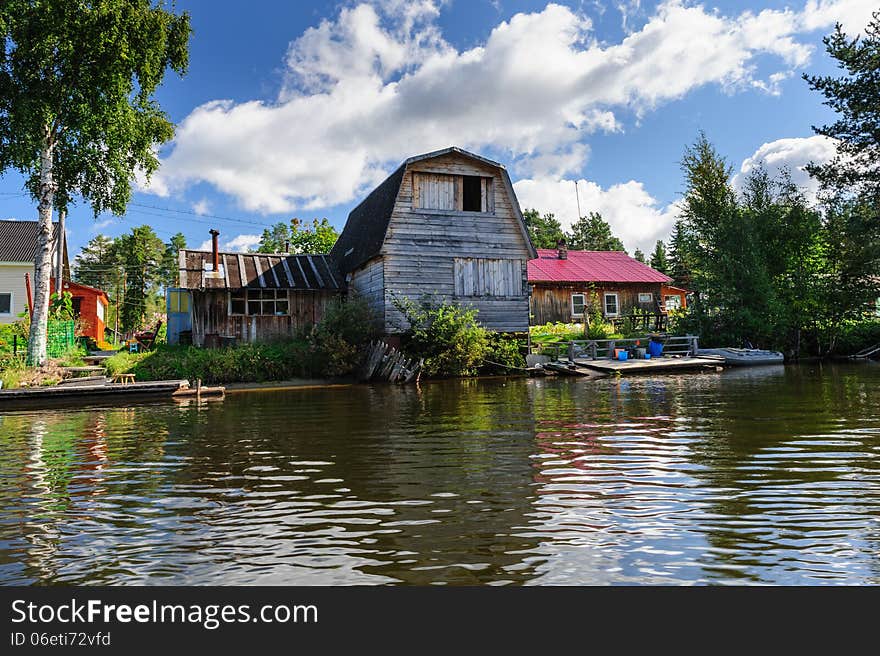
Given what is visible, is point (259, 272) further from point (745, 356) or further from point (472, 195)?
point (745, 356)

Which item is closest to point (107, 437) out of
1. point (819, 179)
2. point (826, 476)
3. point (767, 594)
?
point (767, 594)

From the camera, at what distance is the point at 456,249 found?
2244 centimetres

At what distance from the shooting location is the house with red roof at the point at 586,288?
3875cm

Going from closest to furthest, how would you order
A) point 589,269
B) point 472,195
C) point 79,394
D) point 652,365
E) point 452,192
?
point 79,394, point 652,365, point 452,192, point 472,195, point 589,269

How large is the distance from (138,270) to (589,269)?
43668 mm

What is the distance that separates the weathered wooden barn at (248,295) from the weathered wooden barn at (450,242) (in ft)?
10.1

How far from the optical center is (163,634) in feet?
9.25

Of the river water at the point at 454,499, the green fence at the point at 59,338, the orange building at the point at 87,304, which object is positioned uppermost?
the orange building at the point at 87,304

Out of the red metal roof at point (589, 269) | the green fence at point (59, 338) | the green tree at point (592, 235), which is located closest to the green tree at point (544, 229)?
the green tree at point (592, 235)

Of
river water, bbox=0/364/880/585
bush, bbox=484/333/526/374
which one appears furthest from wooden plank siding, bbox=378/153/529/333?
river water, bbox=0/364/880/585

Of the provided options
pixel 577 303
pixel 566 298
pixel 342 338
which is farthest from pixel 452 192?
pixel 577 303

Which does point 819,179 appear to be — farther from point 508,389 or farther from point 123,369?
point 123,369

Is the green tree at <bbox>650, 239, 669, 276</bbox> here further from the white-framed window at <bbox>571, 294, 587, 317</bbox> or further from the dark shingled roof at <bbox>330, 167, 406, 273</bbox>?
the dark shingled roof at <bbox>330, 167, 406, 273</bbox>

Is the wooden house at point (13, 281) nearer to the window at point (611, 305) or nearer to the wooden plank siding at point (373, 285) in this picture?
the wooden plank siding at point (373, 285)
